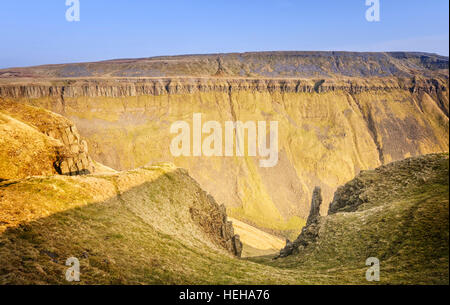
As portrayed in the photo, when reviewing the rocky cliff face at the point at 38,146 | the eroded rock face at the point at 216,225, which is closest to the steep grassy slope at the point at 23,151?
the rocky cliff face at the point at 38,146

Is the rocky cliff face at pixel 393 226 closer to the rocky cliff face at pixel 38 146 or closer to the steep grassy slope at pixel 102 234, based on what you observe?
the steep grassy slope at pixel 102 234

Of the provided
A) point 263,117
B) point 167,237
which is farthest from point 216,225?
point 263,117

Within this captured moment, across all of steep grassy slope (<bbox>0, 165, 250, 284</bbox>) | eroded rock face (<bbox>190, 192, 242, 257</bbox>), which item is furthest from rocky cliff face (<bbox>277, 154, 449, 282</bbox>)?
steep grassy slope (<bbox>0, 165, 250, 284</bbox>)

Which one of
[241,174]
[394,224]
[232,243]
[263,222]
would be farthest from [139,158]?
[394,224]

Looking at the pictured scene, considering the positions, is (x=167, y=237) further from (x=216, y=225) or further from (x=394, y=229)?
(x=394, y=229)

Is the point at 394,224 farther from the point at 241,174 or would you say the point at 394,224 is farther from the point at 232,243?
the point at 241,174
